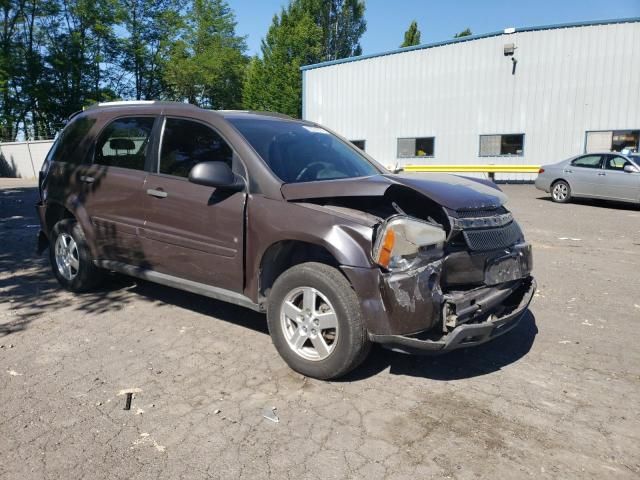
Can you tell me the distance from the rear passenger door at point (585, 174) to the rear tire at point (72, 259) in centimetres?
1248

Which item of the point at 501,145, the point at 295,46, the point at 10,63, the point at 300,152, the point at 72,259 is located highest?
the point at 295,46

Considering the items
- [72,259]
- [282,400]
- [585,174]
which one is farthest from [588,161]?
[282,400]

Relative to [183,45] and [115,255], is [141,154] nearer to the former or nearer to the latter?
[115,255]

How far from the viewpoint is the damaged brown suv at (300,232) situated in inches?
125

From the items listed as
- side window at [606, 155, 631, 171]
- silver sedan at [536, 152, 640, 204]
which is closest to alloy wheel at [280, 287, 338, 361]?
silver sedan at [536, 152, 640, 204]

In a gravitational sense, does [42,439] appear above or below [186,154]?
below

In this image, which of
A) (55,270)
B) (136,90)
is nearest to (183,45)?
(136,90)

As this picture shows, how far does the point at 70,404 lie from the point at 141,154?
228 centimetres

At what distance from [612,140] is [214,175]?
62.3 ft

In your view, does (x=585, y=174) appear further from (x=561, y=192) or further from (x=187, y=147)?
(x=187, y=147)

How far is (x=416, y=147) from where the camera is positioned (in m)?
22.7

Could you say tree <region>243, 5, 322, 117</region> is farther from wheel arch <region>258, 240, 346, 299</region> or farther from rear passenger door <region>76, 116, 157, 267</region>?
wheel arch <region>258, 240, 346, 299</region>

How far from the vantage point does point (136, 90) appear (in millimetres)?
43500

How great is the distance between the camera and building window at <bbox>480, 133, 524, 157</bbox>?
2025cm
